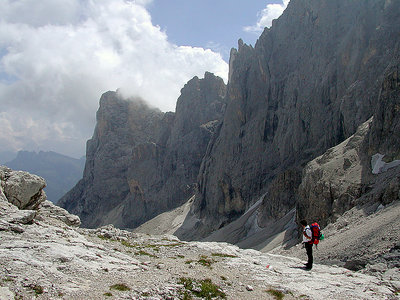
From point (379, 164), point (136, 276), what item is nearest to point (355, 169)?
point (379, 164)

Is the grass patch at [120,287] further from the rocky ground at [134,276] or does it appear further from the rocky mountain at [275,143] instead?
the rocky mountain at [275,143]

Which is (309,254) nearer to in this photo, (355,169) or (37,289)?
(37,289)

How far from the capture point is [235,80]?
12838cm

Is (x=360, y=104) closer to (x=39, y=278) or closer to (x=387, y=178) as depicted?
(x=387, y=178)

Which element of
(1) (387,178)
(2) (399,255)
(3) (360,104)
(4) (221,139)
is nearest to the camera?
(2) (399,255)

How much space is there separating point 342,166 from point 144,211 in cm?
11636

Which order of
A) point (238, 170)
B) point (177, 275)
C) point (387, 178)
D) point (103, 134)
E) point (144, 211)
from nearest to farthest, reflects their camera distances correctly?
point (177, 275), point (387, 178), point (238, 170), point (144, 211), point (103, 134)

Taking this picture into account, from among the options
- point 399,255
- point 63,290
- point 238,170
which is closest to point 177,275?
point 63,290

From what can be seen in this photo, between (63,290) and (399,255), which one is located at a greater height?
(399,255)

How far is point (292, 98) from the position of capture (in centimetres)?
10162

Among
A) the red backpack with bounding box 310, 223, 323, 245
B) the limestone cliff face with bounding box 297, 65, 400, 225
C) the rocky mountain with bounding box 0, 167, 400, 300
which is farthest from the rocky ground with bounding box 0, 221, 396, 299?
the limestone cliff face with bounding box 297, 65, 400, 225

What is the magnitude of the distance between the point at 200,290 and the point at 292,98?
94561 mm

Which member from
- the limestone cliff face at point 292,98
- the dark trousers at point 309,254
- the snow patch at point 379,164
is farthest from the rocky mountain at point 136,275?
the limestone cliff face at point 292,98

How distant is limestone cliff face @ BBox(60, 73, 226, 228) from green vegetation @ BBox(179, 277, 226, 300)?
13557cm
